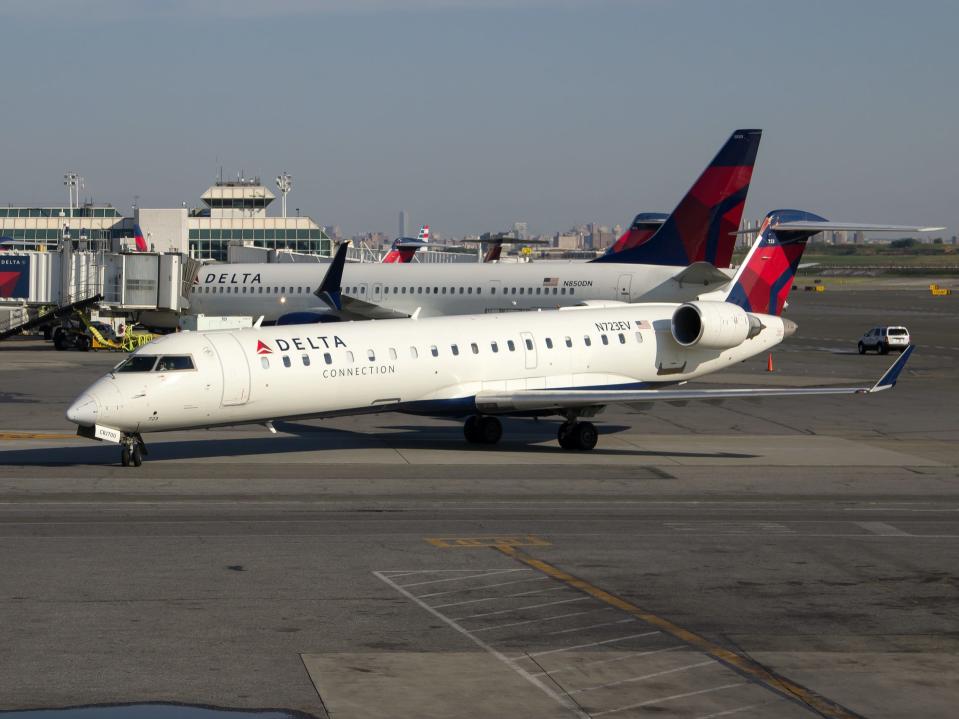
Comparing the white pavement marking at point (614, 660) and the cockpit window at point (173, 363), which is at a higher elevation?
the cockpit window at point (173, 363)

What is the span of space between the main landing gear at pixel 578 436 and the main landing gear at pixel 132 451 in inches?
377

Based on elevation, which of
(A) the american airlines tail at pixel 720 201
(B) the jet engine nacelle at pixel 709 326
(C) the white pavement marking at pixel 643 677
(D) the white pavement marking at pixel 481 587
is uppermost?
(A) the american airlines tail at pixel 720 201

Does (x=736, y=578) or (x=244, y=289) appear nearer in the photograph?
(x=736, y=578)

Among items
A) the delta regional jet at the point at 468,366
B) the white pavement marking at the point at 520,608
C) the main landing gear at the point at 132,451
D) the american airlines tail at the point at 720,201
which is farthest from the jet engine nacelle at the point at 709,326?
the white pavement marking at the point at 520,608

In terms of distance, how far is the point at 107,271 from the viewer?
58844 millimetres

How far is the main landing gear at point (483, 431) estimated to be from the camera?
29891mm

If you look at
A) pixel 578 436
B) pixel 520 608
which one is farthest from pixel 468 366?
pixel 520 608

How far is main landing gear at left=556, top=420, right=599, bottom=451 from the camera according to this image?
2911 centimetres

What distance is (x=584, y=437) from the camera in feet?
95.5

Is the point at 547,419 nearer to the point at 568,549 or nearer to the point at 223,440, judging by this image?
the point at 223,440

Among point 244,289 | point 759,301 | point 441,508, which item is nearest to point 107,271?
point 244,289

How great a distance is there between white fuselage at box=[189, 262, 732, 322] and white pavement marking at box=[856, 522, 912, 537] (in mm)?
29071

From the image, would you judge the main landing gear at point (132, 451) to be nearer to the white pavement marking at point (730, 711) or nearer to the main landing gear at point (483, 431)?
the main landing gear at point (483, 431)

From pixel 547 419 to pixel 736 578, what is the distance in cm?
1853
